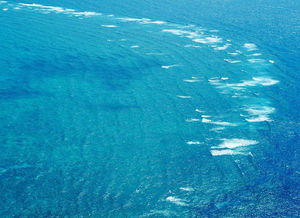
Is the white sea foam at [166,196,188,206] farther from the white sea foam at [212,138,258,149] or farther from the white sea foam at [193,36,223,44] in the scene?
the white sea foam at [193,36,223,44]

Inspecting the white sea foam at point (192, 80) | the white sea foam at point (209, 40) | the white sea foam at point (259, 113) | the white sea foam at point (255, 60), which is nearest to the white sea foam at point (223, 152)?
the white sea foam at point (259, 113)

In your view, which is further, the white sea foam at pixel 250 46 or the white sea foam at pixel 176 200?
the white sea foam at pixel 250 46

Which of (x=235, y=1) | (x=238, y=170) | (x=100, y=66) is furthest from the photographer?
(x=235, y=1)

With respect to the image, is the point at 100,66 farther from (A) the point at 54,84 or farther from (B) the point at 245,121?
(B) the point at 245,121

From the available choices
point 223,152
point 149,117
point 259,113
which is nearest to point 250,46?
point 259,113

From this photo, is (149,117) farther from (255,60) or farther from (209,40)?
(209,40)

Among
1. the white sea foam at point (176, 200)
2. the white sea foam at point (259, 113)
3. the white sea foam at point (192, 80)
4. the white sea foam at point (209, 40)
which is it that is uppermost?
the white sea foam at point (209, 40)

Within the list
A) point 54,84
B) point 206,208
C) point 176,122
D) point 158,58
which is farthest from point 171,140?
point 158,58

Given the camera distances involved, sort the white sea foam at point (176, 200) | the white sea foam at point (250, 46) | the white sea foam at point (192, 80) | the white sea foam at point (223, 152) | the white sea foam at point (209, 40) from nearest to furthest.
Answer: the white sea foam at point (176, 200) < the white sea foam at point (223, 152) < the white sea foam at point (192, 80) < the white sea foam at point (250, 46) < the white sea foam at point (209, 40)

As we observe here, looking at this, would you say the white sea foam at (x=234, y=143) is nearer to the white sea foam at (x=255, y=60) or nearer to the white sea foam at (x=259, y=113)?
the white sea foam at (x=259, y=113)
